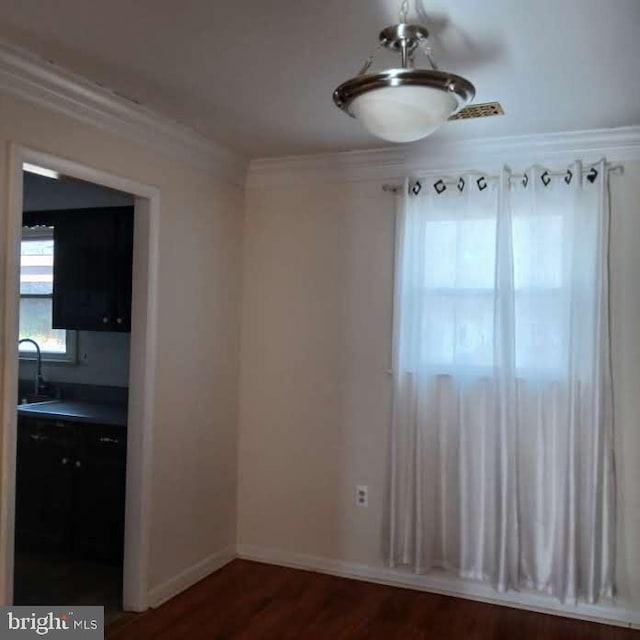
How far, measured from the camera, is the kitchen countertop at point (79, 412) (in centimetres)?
381

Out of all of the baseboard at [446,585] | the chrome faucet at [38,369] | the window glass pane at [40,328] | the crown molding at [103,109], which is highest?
the crown molding at [103,109]

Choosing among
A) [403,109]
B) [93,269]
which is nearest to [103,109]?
[93,269]

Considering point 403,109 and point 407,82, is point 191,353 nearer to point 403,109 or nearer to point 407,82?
point 403,109

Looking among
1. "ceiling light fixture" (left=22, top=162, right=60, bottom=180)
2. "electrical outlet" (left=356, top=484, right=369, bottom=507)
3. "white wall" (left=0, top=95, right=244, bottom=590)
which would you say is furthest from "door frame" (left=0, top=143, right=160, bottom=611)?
"electrical outlet" (left=356, top=484, right=369, bottom=507)

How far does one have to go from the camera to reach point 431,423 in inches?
142

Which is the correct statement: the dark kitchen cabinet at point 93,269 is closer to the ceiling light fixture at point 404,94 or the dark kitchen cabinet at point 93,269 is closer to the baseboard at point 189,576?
the baseboard at point 189,576

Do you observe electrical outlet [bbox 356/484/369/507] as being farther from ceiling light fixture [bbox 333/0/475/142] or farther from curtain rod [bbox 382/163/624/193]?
ceiling light fixture [bbox 333/0/475/142]

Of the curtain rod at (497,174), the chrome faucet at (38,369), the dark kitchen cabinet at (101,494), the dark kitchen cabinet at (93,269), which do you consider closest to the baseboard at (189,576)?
the dark kitchen cabinet at (101,494)

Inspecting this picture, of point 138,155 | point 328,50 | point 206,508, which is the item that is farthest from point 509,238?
point 206,508

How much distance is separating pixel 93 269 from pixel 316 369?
151 cm

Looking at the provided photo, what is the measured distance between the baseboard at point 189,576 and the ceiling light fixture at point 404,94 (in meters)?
2.61

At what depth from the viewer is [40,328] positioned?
492cm

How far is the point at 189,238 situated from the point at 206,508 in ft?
5.15

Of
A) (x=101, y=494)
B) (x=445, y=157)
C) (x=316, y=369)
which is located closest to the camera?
(x=445, y=157)
